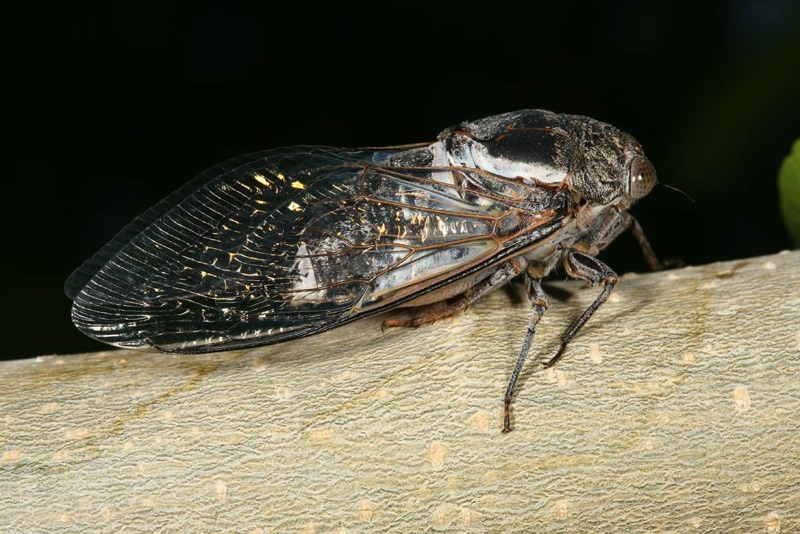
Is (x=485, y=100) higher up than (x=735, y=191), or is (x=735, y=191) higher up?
(x=485, y=100)

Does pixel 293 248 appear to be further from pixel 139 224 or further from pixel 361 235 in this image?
pixel 139 224

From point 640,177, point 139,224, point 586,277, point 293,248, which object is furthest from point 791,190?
point 139,224

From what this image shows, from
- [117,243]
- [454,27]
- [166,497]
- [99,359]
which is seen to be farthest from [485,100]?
[166,497]

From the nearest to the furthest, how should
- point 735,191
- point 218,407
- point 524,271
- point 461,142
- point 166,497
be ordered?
point 166,497 < point 218,407 < point 524,271 < point 461,142 < point 735,191

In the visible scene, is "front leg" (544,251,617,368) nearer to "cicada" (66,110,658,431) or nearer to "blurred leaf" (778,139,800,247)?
"cicada" (66,110,658,431)

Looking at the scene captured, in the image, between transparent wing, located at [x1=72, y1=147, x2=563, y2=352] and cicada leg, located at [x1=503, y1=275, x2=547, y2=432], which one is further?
transparent wing, located at [x1=72, y1=147, x2=563, y2=352]

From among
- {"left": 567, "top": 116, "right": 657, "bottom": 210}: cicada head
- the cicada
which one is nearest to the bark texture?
the cicada

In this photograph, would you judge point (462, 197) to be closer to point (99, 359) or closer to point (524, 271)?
point (524, 271)
